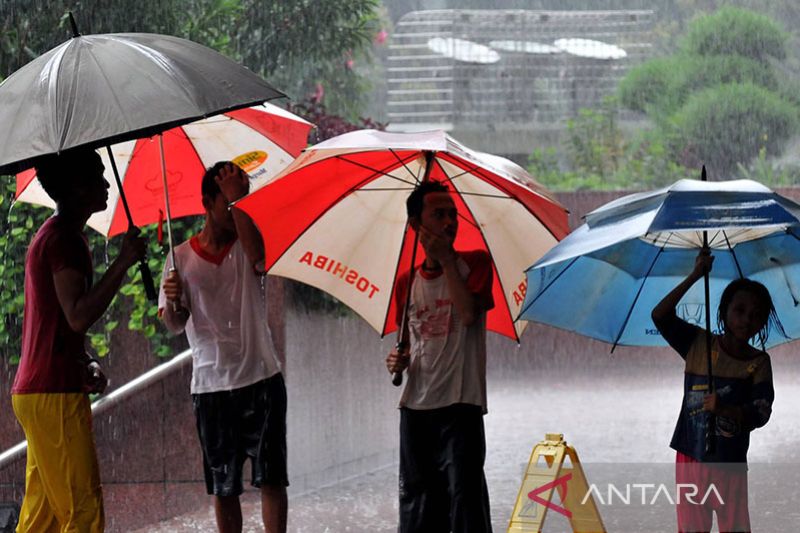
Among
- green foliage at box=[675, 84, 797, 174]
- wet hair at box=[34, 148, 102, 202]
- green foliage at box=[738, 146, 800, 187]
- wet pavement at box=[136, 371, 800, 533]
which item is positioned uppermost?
wet hair at box=[34, 148, 102, 202]

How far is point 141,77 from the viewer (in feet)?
16.8

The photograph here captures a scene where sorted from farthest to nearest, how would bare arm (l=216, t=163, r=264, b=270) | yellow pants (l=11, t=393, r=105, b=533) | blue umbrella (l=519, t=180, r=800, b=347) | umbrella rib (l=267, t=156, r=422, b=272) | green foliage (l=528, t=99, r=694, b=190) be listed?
green foliage (l=528, t=99, r=694, b=190) < umbrella rib (l=267, t=156, r=422, b=272) < bare arm (l=216, t=163, r=264, b=270) < blue umbrella (l=519, t=180, r=800, b=347) < yellow pants (l=11, t=393, r=105, b=533)

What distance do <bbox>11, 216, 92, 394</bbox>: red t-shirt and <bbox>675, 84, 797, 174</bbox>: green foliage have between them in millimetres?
12793

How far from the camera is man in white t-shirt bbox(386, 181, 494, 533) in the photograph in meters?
5.71

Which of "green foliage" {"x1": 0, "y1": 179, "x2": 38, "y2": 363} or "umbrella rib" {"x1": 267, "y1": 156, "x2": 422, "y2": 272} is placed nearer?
"umbrella rib" {"x1": 267, "y1": 156, "x2": 422, "y2": 272}

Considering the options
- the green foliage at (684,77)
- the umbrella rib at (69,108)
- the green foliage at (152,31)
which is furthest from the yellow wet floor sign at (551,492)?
the green foliage at (684,77)

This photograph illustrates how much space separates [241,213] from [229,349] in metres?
0.54

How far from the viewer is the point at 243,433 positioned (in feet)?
19.4

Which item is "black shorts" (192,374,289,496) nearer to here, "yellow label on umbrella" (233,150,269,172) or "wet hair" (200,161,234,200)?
"wet hair" (200,161,234,200)

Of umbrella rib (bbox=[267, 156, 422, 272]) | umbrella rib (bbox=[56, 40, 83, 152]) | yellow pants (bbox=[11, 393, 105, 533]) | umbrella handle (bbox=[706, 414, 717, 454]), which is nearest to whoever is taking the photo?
umbrella rib (bbox=[56, 40, 83, 152])

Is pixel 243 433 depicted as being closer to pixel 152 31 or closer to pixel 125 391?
pixel 125 391

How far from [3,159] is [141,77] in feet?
A: 1.83

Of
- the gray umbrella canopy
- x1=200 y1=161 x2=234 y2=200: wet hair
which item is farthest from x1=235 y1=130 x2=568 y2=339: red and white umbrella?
the gray umbrella canopy

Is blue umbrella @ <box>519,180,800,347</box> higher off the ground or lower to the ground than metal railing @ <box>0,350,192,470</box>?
higher
